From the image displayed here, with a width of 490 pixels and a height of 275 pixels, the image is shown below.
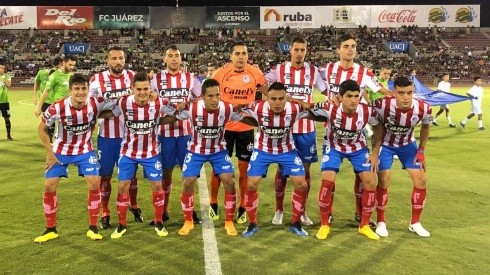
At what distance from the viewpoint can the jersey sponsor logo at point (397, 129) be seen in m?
5.22

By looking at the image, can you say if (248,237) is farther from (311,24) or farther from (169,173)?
(311,24)

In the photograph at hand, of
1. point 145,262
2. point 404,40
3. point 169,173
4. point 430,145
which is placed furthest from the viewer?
point 404,40

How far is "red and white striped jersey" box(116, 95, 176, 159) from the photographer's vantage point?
16.7 feet

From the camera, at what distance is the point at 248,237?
5043 millimetres

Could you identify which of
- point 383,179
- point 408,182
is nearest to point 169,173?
point 383,179

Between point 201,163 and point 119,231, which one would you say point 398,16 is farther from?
point 119,231

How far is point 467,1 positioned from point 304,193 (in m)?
58.6

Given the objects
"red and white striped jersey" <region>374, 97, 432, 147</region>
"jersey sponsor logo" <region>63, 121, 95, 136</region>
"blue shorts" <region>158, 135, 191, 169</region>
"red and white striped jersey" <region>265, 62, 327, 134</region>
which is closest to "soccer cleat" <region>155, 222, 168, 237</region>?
"blue shorts" <region>158, 135, 191, 169</region>

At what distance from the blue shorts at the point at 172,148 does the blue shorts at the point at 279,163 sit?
0.98m

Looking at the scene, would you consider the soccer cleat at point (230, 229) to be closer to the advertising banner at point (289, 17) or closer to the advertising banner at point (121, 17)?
the advertising banner at point (289, 17)

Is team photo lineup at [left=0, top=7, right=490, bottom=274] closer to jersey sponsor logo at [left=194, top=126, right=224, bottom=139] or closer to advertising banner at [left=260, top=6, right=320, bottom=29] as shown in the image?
jersey sponsor logo at [left=194, top=126, right=224, bottom=139]

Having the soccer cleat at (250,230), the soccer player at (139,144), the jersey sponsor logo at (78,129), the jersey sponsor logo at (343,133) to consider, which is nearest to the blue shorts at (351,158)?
the jersey sponsor logo at (343,133)

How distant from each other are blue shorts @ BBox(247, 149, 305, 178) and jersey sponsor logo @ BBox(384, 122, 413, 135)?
1.11m

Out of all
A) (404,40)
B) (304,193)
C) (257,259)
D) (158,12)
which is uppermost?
(158,12)
